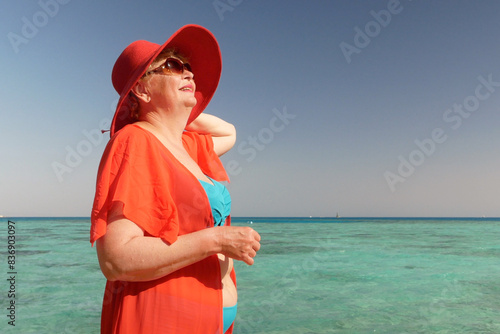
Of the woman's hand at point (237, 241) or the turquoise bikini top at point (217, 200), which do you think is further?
the turquoise bikini top at point (217, 200)

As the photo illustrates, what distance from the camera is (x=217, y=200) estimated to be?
1288mm

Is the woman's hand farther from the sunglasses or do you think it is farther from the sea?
the sea

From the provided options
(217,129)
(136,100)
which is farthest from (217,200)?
(217,129)

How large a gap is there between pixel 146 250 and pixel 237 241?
249 millimetres

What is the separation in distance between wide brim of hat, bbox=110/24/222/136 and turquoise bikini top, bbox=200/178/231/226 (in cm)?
38

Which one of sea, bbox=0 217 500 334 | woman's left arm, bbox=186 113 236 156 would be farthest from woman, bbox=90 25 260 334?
sea, bbox=0 217 500 334

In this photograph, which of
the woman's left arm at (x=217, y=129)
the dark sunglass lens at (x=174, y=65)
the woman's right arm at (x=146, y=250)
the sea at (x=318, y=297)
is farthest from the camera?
the sea at (x=318, y=297)

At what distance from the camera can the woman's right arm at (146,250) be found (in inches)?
40.5

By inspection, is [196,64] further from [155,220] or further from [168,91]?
[155,220]

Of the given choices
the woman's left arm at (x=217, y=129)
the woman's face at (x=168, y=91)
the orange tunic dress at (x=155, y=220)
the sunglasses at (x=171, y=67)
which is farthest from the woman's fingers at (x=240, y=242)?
the woman's left arm at (x=217, y=129)

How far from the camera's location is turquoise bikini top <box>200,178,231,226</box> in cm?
127

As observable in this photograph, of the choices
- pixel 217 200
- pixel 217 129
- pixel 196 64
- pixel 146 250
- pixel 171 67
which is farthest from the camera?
pixel 217 129

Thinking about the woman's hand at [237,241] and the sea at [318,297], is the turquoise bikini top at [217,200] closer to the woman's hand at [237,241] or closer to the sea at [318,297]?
the woman's hand at [237,241]

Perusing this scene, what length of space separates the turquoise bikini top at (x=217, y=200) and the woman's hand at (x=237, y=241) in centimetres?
17
